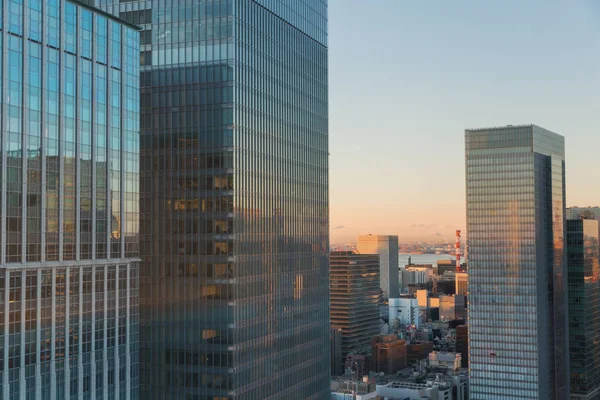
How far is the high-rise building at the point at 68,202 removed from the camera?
76250 millimetres

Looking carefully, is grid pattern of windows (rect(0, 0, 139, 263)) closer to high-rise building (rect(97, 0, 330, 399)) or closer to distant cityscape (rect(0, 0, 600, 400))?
distant cityscape (rect(0, 0, 600, 400))

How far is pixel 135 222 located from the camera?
94.2 m

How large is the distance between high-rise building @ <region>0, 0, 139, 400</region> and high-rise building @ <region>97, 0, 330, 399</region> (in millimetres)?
17033

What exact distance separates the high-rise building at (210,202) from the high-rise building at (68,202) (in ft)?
55.9

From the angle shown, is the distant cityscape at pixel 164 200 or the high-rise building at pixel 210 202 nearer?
the distant cityscape at pixel 164 200

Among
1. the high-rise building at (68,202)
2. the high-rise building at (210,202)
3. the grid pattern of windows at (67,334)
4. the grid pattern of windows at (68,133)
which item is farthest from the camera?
the high-rise building at (210,202)

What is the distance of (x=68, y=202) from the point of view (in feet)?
272

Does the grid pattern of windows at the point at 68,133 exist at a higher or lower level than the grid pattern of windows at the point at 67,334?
higher

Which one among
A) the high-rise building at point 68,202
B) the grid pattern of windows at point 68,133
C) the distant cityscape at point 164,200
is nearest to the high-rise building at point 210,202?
the distant cityscape at point 164,200

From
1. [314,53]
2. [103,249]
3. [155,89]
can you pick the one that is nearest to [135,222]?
[103,249]

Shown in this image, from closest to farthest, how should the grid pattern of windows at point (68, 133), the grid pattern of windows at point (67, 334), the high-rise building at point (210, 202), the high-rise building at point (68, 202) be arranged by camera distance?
1. the grid pattern of windows at point (67, 334)
2. the high-rise building at point (68, 202)
3. the grid pattern of windows at point (68, 133)
4. the high-rise building at point (210, 202)

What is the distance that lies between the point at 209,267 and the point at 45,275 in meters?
31.9

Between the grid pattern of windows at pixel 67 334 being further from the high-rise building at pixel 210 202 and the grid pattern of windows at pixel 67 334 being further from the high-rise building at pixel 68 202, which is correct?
the high-rise building at pixel 210 202

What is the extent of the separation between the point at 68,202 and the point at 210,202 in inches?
1147
